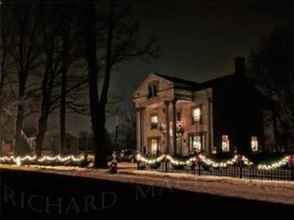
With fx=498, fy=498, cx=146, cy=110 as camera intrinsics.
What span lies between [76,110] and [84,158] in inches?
163

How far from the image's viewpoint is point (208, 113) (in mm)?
45812

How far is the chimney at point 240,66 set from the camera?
48.2 metres

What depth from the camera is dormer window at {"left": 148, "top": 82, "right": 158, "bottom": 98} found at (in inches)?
1980

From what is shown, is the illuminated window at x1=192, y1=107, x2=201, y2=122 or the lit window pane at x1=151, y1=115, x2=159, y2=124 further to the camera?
the lit window pane at x1=151, y1=115, x2=159, y2=124

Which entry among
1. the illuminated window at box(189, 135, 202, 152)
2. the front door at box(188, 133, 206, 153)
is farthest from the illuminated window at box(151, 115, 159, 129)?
the illuminated window at box(189, 135, 202, 152)

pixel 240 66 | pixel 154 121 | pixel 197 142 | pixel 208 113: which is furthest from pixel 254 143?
pixel 154 121

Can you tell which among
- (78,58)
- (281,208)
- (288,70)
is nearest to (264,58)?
(288,70)

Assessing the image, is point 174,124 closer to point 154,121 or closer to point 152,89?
point 152,89

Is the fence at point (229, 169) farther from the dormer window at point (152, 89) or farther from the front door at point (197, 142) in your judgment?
the dormer window at point (152, 89)

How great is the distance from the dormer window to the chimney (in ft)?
26.8

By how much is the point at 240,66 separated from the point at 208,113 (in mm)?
6176

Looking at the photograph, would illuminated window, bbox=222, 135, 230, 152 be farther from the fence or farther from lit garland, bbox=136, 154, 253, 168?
lit garland, bbox=136, 154, 253, 168

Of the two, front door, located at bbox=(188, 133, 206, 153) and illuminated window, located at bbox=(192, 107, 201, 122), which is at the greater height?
illuminated window, located at bbox=(192, 107, 201, 122)

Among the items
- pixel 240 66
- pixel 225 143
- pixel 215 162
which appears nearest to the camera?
pixel 215 162
